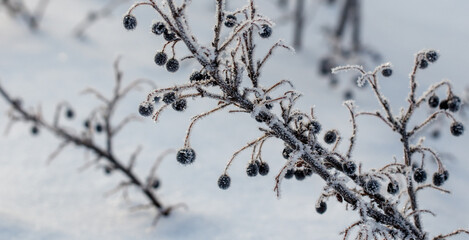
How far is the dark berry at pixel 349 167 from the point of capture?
59.5 inches

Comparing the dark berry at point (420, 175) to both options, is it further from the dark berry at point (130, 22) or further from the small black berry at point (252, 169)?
the dark berry at point (130, 22)

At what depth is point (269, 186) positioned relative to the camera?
9.98 feet

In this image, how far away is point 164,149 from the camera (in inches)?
145

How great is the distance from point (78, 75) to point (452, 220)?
3.99 m

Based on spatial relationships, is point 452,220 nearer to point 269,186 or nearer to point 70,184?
point 269,186

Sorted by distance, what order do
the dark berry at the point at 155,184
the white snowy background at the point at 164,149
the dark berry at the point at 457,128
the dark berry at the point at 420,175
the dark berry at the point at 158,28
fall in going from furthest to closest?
1. the dark berry at the point at 155,184
2. the white snowy background at the point at 164,149
3. the dark berry at the point at 457,128
4. the dark berry at the point at 420,175
5. the dark berry at the point at 158,28

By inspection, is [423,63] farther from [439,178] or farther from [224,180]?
[224,180]

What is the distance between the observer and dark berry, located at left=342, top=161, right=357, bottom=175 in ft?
4.96

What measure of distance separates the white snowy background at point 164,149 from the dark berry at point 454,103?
2.45ft

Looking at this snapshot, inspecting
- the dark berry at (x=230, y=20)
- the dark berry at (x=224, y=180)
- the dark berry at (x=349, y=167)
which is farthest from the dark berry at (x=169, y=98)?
the dark berry at (x=349, y=167)

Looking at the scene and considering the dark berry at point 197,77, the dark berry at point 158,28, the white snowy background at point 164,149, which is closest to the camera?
the dark berry at point 158,28

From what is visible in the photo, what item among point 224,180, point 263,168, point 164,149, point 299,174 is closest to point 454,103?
point 299,174

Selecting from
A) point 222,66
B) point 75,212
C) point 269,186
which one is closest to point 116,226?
point 75,212

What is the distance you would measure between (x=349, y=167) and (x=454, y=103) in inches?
19.3
